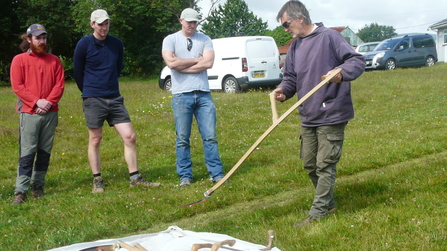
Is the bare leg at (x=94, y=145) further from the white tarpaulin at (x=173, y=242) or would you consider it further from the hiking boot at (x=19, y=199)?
the white tarpaulin at (x=173, y=242)

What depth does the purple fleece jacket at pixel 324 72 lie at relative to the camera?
464cm

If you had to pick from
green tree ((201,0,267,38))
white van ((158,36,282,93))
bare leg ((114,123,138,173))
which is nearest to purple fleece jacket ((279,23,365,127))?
bare leg ((114,123,138,173))

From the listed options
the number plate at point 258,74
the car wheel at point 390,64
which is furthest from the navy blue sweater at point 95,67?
the car wheel at point 390,64

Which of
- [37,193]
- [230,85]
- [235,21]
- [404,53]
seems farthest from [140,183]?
[235,21]

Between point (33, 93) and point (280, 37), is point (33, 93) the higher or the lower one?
the lower one

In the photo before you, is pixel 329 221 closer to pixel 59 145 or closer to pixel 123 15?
pixel 59 145

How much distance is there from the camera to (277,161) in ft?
26.3

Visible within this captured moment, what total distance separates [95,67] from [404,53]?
24.3 m

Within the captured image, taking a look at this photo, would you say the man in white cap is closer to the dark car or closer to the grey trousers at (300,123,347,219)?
the grey trousers at (300,123,347,219)

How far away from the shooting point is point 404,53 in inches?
1092

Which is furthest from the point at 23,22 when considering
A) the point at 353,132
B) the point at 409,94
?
the point at 353,132

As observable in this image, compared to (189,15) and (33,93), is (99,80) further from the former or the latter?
(189,15)

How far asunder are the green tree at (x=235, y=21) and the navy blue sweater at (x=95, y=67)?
229 ft

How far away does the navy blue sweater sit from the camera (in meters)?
6.55
